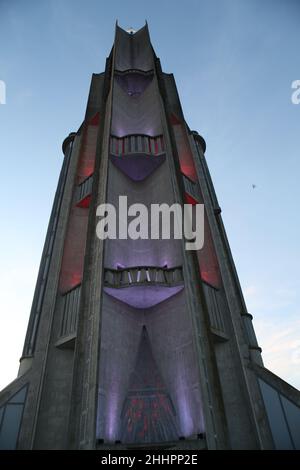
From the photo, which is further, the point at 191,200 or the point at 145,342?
the point at 191,200

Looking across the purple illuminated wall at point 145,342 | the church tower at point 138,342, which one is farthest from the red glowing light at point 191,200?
the purple illuminated wall at point 145,342

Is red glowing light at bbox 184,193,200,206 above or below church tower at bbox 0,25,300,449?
above

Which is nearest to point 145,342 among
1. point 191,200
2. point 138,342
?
point 138,342

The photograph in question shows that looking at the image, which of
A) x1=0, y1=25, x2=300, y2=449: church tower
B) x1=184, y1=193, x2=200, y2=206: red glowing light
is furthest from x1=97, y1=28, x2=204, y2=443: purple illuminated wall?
→ x1=184, y1=193, x2=200, y2=206: red glowing light

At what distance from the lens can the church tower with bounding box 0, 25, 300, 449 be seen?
390 inches

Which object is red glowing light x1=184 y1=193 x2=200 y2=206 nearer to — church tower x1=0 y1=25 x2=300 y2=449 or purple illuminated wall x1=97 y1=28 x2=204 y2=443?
church tower x1=0 y1=25 x2=300 y2=449

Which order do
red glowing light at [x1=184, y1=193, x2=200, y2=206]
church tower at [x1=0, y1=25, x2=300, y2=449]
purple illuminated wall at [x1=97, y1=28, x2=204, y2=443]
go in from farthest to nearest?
red glowing light at [x1=184, y1=193, x2=200, y2=206]
purple illuminated wall at [x1=97, y1=28, x2=204, y2=443]
church tower at [x1=0, y1=25, x2=300, y2=449]

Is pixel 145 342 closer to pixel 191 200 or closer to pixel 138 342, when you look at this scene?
pixel 138 342

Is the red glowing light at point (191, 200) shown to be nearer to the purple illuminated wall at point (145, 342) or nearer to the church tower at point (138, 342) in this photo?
the church tower at point (138, 342)

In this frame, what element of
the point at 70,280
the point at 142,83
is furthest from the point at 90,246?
the point at 142,83

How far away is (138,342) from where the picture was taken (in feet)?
40.6
